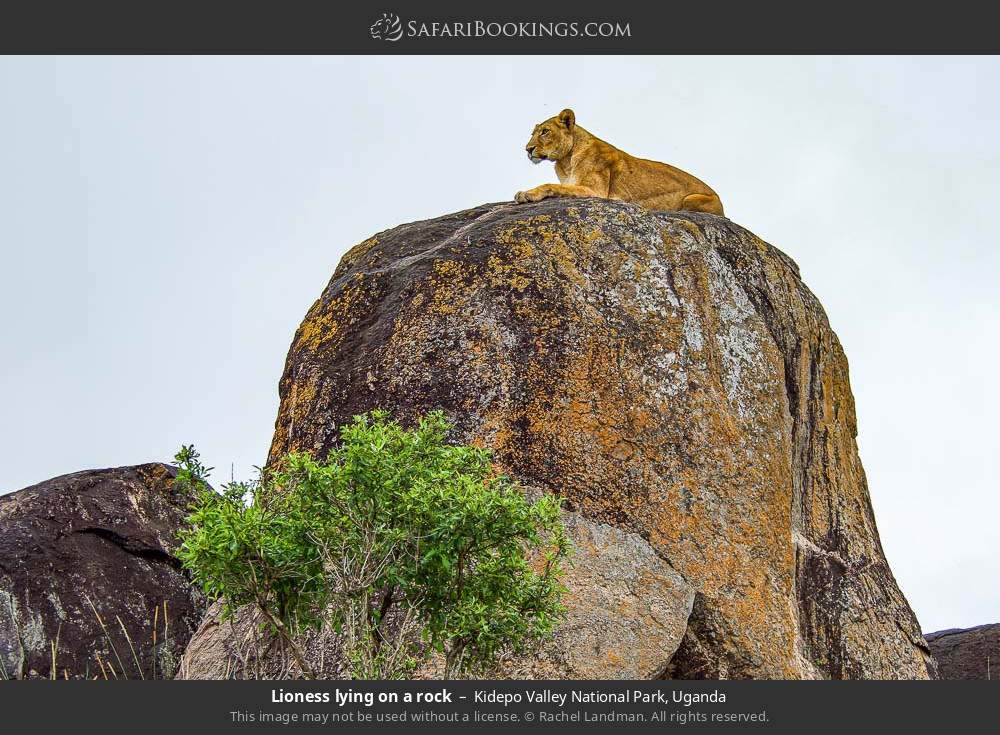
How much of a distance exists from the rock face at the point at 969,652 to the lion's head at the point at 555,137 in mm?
8059

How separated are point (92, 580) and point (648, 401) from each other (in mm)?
6636

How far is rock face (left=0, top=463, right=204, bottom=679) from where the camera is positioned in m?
14.3

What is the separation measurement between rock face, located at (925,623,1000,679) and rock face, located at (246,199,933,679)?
4115 mm

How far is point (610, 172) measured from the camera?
1744 cm

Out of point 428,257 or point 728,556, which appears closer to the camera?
point 728,556

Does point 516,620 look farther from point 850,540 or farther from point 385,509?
point 850,540

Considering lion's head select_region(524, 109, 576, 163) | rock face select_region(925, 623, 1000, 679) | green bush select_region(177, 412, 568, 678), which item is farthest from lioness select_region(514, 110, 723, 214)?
green bush select_region(177, 412, 568, 678)

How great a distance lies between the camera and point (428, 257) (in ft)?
44.5

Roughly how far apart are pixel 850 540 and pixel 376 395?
5161 millimetres

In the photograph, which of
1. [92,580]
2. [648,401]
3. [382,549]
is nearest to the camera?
[382,549]

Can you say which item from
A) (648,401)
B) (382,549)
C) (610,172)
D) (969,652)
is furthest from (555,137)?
(382,549)

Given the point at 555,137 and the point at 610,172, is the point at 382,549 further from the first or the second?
the point at 555,137

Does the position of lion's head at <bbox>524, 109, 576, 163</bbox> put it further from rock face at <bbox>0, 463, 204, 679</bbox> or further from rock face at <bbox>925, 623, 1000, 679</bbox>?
rock face at <bbox>925, 623, 1000, 679</bbox>

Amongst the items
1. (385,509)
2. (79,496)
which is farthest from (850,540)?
(79,496)
